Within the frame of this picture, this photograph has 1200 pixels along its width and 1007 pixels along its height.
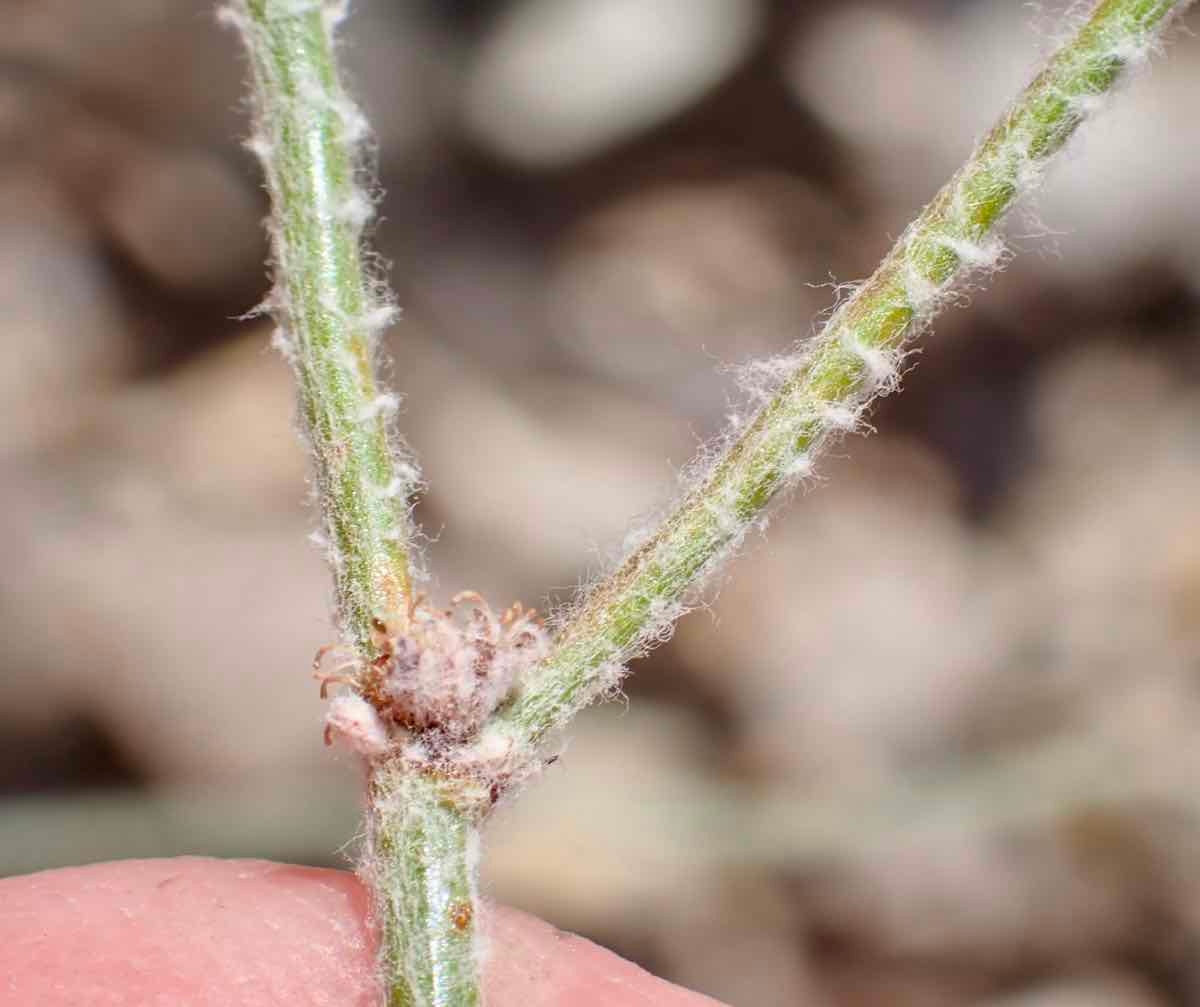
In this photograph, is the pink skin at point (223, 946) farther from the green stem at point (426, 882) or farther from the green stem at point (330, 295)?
the green stem at point (330, 295)

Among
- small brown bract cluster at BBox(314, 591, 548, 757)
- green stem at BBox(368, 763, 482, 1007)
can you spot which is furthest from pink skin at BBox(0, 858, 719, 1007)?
small brown bract cluster at BBox(314, 591, 548, 757)

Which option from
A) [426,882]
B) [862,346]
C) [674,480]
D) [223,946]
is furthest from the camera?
[674,480]

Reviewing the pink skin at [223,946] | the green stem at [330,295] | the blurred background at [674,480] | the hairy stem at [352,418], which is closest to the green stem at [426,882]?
the hairy stem at [352,418]

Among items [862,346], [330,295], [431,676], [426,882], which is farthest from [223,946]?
[862,346]

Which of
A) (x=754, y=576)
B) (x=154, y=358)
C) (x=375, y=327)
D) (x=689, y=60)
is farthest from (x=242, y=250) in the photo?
(x=375, y=327)

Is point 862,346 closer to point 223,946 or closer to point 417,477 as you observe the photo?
point 417,477
